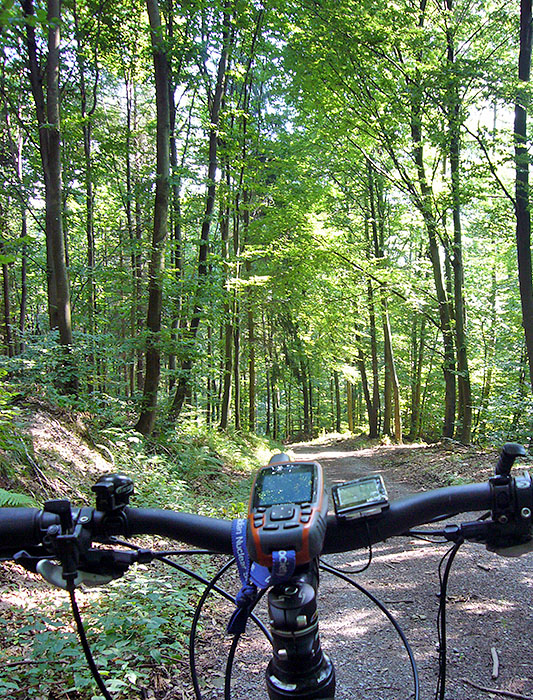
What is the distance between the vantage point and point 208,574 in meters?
4.89

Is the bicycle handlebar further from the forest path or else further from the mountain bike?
the forest path

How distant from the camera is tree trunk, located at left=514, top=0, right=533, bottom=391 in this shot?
30.3 feet

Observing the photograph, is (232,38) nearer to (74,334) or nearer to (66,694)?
(74,334)

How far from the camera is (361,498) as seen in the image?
47.6 inches

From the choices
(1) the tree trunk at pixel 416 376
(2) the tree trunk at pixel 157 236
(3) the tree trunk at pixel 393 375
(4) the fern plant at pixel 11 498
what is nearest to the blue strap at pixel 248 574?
(4) the fern plant at pixel 11 498

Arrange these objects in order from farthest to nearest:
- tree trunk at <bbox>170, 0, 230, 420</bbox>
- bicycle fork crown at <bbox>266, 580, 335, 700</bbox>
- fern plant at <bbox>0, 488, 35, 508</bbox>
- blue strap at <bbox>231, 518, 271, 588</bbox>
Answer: tree trunk at <bbox>170, 0, 230, 420</bbox>, fern plant at <bbox>0, 488, 35, 508</bbox>, blue strap at <bbox>231, 518, 271, 588</bbox>, bicycle fork crown at <bbox>266, 580, 335, 700</bbox>

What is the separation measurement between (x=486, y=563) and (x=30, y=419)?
19.5 feet

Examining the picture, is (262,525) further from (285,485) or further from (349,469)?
(349,469)

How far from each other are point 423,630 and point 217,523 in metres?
3.09

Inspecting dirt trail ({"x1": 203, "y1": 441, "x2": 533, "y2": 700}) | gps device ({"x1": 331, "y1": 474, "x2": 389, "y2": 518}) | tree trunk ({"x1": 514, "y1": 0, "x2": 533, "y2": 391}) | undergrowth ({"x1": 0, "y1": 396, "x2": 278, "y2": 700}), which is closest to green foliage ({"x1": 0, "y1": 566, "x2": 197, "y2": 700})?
undergrowth ({"x1": 0, "y1": 396, "x2": 278, "y2": 700})

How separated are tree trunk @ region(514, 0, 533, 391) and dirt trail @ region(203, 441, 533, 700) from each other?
6518 mm

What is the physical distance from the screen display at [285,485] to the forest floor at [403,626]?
242 centimetres

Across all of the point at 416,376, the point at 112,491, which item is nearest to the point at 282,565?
the point at 112,491

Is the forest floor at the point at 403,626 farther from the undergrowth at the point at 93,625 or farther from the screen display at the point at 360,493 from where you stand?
the screen display at the point at 360,493
